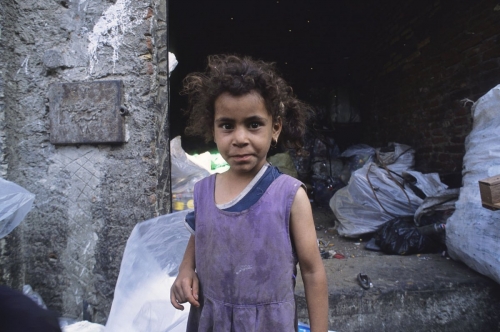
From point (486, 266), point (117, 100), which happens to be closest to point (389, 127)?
point (486, 266)

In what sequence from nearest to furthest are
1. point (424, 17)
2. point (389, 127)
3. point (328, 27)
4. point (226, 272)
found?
point (226, 272)
point (424, 17)
point (389, 127)
point (328, 27)

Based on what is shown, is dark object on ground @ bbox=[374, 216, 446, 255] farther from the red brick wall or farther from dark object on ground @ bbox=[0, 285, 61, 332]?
dark object on ground @ bbox=[0, 285, 61, 332]

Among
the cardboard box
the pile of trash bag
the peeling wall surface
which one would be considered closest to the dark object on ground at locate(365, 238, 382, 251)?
the pile of trash bag

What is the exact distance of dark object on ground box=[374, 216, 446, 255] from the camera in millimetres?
2578

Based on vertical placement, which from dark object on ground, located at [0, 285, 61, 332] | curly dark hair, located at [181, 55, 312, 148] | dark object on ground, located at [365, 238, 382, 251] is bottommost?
dark object on ground, located at [365, 238, 382, 251]

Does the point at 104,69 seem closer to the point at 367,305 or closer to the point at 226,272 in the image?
the point at 226,272

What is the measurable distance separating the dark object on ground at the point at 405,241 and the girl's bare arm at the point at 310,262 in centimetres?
194

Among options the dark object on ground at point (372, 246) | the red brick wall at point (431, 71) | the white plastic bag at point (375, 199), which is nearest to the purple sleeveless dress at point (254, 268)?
the dark object on ground at point (372, 246)

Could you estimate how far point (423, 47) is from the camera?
12.5ft

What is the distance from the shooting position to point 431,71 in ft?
12.0

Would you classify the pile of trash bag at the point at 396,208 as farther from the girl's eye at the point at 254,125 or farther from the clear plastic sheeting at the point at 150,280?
the girl's eye at the point at 254,125

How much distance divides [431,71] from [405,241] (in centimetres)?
218

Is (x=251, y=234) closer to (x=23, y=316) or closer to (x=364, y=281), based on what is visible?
(x=23, y=316)

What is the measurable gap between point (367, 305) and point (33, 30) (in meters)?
2.58
